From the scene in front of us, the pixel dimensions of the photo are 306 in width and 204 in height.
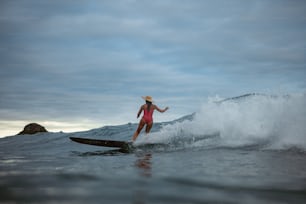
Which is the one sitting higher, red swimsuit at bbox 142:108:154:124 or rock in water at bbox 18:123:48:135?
rock in water at bbox 18:123:48:135

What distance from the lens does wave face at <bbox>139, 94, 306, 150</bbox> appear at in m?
11.6

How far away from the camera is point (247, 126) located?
1297cm

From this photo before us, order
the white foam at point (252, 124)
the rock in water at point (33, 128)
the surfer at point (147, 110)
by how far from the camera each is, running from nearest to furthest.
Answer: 1. the white foam at point (252, 124)
2. the surfer at point (147, 110)
3. the rock in water at point (33, 128)

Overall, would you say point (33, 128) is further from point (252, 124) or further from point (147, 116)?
point (252, 124)

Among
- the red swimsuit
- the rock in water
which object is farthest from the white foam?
the rock in water

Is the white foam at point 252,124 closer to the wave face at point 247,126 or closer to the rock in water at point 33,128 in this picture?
the wave face at point 247,126

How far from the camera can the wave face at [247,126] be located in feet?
38.0

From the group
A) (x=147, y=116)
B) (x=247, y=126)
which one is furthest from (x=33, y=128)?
(x=247, y=126)

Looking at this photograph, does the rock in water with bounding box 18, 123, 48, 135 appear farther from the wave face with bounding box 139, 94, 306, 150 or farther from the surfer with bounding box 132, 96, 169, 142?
the wave face with bounding box 139, 94, 306, 150

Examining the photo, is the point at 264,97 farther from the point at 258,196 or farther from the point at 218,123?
the point at 258,196

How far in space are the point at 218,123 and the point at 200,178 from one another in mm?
9598

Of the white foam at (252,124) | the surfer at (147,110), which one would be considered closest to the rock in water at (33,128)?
the surfer at (147,110)

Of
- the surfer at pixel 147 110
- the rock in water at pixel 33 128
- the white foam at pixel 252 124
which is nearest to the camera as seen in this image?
the white foam at pixel 252 124

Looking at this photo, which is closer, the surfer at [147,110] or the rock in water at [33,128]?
the surfer at [147,110]
